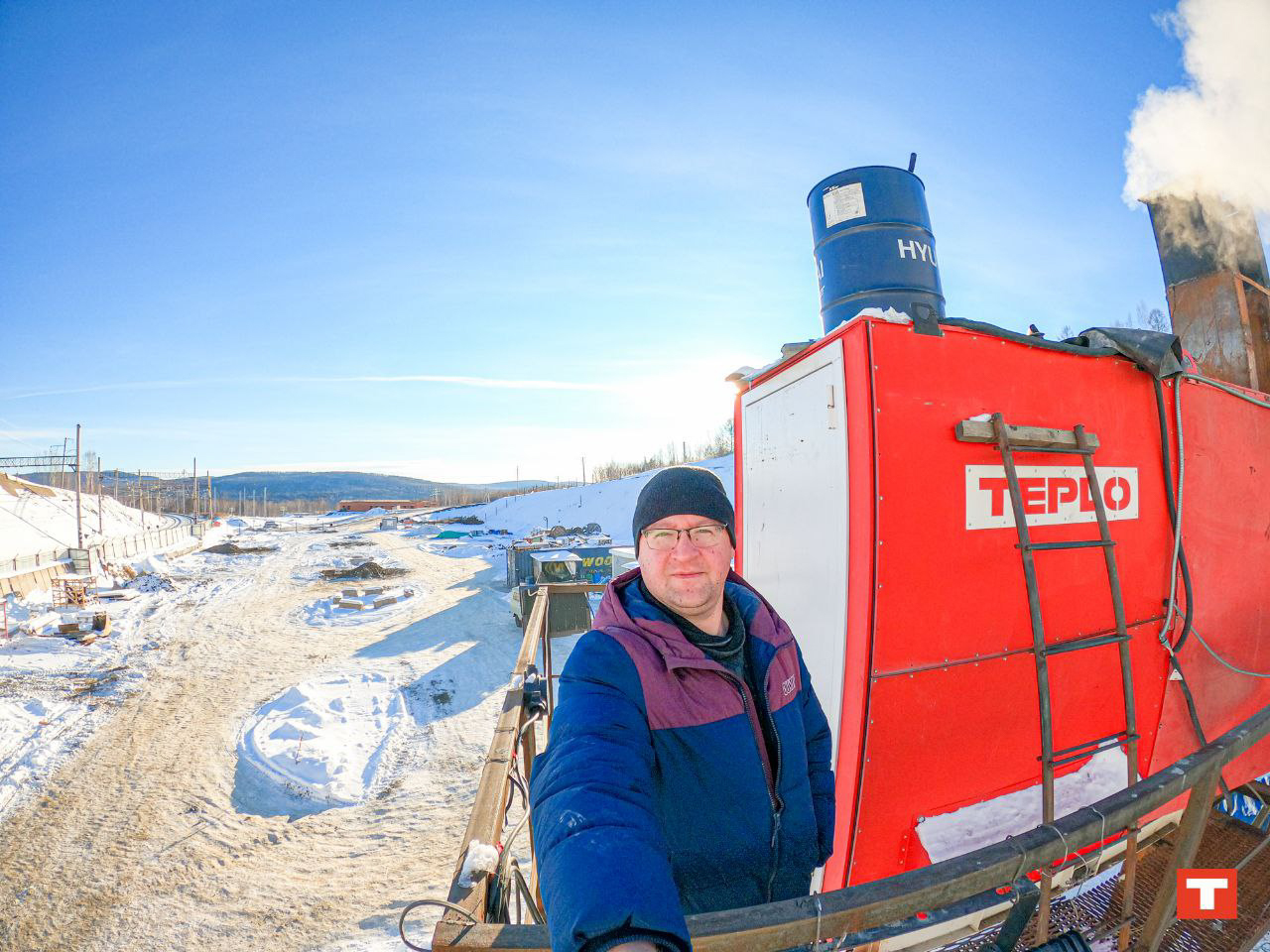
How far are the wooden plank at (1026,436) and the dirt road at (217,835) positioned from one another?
5.71 m

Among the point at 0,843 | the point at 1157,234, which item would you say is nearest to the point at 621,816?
the point at 1157,234

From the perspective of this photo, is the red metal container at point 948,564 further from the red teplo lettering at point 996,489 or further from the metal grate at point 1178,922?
the metal grate at point 1178,922

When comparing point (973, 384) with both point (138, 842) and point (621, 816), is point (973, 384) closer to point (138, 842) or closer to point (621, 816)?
point (621, 816)

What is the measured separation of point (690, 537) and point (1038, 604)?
6.02 ft

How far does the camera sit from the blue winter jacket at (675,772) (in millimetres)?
1101

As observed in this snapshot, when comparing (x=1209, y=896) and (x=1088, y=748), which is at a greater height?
(x=1088, y=748)

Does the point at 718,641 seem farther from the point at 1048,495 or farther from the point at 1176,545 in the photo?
the point at 1176,545

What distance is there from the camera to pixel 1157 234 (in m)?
4.46

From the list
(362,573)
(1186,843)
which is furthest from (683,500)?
(362,573)

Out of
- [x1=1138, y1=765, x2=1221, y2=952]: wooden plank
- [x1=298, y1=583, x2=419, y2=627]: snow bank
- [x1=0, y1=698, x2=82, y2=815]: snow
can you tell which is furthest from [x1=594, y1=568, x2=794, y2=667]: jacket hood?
[x1=298, y1=583, x2=419, y2=627]: snow bank

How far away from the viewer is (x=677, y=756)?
137 centimetres

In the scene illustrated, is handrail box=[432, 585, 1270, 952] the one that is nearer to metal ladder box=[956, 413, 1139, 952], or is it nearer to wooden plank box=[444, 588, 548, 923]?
wooden plank box=[444, 588, 548, 923]

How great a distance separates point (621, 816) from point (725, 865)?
1.63ft

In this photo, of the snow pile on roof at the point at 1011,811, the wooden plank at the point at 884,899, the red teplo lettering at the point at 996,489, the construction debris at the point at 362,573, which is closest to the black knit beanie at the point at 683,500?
the wooden plank at the point at 884,899
